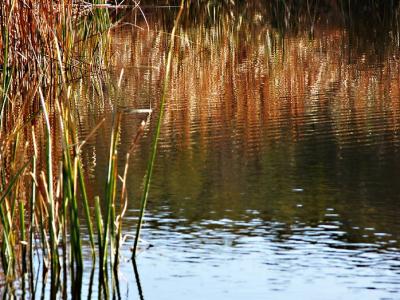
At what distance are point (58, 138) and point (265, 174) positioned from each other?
1.39m

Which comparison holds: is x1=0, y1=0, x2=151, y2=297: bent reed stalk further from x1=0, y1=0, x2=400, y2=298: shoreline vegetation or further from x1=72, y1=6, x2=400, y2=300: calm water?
x1=72, y1=6, x2=400, y2=300: calm water

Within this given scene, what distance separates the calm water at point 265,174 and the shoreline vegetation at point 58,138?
0.18 m

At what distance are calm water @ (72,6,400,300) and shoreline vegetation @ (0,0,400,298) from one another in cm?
18

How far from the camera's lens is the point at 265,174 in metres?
5.29

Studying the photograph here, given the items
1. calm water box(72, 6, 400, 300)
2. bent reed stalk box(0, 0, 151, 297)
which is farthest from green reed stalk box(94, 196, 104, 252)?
calm water box(72, 6, 400, 300)

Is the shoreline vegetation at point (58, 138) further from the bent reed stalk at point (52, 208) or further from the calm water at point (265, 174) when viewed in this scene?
the calm water at point (265, 174)

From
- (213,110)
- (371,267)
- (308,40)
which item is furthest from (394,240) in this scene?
(308,40)

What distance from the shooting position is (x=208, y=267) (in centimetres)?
382

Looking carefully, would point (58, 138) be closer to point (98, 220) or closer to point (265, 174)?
point (265, 174)

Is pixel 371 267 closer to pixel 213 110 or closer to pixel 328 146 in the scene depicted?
pixel 328 146

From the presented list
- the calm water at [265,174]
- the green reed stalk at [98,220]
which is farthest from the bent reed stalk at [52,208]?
the calm water at [265,174]

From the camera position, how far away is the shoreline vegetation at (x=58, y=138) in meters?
3.52

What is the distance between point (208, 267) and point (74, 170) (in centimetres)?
61

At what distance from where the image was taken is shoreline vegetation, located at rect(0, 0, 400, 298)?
11.6 feet
